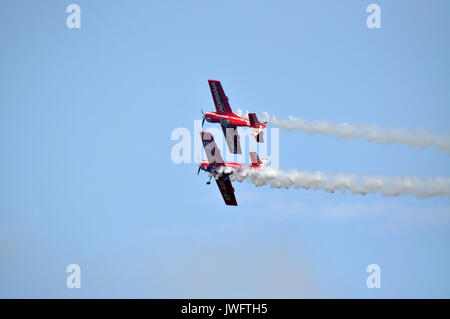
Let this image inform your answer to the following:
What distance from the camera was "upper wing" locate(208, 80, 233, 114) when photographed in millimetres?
77750

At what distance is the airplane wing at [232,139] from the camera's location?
78.3 m

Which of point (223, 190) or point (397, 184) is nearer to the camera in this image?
point (397, 184)

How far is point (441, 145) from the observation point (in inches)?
2729

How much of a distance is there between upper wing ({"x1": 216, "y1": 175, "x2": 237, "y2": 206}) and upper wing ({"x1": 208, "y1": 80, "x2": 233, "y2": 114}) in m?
5.98

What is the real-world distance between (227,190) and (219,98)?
8.28m

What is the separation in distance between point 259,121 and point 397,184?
43.2 feet

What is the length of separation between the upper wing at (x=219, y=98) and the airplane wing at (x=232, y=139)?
156 centimetres

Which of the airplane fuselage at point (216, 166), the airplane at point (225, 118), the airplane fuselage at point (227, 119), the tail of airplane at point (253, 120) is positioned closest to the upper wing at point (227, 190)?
the airplane fuselage at point (216, 166)
